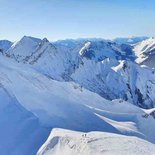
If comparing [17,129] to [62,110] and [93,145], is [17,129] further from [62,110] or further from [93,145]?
[93,145]

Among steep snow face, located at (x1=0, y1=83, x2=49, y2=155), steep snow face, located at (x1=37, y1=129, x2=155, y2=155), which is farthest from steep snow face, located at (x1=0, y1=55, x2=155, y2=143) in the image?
steep snow face, located at (x1=37, y1=129, x2=155, y2=155)

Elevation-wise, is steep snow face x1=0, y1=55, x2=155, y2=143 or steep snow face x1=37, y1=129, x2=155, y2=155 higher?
steep snow face x1=37, y1=129, x2=155, y2=155

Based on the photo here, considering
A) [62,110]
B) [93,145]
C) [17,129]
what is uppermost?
[93,145]

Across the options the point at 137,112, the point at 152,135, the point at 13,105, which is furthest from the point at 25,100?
the point at 137,112

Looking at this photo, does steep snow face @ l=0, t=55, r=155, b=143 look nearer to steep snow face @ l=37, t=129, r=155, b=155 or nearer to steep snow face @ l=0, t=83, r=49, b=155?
steep snow face @ l=0, t=83, r=49, b=155

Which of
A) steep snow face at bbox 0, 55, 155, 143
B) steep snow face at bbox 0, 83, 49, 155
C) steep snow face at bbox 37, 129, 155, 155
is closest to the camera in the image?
steep snow face at bbox 37, 129, 155, 155

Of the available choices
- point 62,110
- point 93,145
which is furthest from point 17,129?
point 93,145

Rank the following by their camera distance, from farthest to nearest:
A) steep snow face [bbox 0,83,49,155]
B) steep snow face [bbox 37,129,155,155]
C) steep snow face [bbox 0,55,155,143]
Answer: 1. steep snow face [bbox 0,55,155,143]
2. steep snow face [bbox 0,83,49,155]
3. steep snow face [bbox 37,129,155,155]

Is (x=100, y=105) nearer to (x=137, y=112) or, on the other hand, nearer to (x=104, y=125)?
(x=137, y=112)

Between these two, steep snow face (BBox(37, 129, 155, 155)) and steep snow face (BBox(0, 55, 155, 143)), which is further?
steep snow face (BBox(0, 55, 155, 143))
